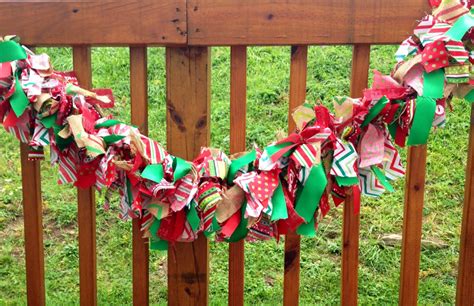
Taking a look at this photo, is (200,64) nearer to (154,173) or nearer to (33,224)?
(154,173)

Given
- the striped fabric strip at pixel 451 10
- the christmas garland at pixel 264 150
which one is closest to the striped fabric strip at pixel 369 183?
the christmas garland at pixel 264 150

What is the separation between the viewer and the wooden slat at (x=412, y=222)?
209cm

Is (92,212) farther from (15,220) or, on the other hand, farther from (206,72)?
(15,220)

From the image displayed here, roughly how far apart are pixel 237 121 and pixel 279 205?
37 centimetres

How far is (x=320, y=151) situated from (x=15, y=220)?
2158 millimetres

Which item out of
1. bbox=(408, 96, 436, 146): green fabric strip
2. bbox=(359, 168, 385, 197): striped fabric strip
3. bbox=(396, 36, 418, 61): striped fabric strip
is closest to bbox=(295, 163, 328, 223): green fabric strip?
bbox=(359, 168, 385, 197): striped fabric strip

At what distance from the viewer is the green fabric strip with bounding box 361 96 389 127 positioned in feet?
5.74

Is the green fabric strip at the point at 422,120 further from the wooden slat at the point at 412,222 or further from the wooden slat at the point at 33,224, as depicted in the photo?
the wooden slat at the point at 33,224

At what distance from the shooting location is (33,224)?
84.1 inches

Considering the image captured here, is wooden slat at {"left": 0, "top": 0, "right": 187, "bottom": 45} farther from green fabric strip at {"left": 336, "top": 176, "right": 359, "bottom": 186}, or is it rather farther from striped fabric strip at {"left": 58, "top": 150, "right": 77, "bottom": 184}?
green fabric strip at {"left": 336, "top": 176, "right": 359, "bottom": 186}

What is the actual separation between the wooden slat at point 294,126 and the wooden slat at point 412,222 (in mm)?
344

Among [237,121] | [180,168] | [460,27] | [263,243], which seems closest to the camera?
[460,27]

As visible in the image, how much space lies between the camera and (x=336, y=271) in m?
3.20

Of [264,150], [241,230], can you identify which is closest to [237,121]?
[264,150]
